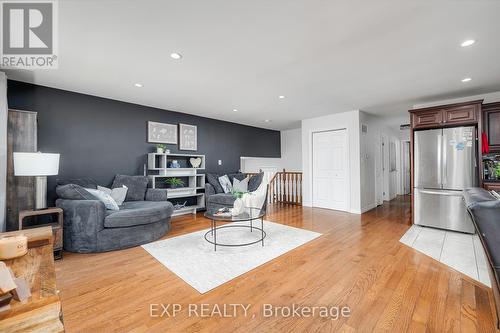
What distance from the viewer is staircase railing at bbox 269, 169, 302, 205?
6.30 m

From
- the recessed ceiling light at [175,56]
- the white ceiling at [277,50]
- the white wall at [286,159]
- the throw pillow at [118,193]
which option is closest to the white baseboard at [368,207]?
the white ceiling at [277,50]

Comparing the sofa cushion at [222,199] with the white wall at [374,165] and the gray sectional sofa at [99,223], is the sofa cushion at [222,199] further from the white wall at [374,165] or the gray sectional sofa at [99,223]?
the white wall at [374,165]

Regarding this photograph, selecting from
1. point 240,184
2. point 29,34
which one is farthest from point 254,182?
point 29,34

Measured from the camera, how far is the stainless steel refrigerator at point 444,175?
3508 millimetres

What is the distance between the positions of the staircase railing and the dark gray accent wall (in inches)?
103

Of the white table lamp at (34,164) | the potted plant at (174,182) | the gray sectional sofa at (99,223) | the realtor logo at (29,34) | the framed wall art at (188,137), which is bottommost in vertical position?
the gray sectional sofa at (99,223)

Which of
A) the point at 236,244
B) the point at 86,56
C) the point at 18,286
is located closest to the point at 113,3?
the point at 86,56

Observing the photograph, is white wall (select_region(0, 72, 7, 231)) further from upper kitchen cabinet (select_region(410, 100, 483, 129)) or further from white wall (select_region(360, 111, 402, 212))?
upper kitchen cabinet (select_region(410, 100, 483, 129))

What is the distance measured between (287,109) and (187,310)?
435 cm

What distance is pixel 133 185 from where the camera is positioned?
410cm

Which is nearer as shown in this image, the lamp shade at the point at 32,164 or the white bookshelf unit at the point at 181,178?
the lamp shade at the point at 32,164

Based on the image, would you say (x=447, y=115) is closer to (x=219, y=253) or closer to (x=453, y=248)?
(x=453, y=248)

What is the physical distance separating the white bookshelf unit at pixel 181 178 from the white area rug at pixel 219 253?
1445 mm

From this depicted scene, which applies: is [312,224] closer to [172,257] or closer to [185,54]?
[172,257]
